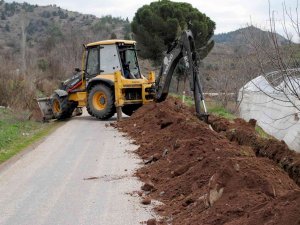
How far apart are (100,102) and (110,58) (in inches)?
67.4

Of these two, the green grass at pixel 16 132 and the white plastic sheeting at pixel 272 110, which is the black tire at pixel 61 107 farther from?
the white plastic sheeting at pixel 272 110

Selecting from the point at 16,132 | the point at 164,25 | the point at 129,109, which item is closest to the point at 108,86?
the point at 129,109

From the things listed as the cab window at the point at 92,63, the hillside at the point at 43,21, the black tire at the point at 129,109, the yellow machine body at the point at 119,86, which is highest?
the hillside at the point at 43,21

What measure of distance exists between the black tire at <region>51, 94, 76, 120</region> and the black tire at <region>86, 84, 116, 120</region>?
53.5 inches

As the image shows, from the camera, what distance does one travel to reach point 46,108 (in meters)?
21.4

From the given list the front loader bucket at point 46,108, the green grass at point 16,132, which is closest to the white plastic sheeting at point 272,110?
the green grass at point 16,132

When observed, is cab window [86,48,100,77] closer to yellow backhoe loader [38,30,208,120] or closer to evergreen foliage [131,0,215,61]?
yellow backhoe loader [38,30,208,120]

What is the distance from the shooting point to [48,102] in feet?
70.5

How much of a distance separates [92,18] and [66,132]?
88458 mm

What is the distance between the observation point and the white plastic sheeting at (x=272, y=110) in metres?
12.9

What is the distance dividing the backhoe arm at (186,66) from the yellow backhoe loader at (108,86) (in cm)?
3

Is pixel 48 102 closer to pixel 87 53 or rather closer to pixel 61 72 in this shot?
pixel 87 53

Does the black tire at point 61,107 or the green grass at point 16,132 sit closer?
the green grass at point 16,132

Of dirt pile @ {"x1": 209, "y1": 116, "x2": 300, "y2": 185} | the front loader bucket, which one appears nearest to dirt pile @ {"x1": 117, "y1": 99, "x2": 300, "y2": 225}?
dirt pile @ {"x1": 209, "y1": 116, "x2": 300, "y2": 185}
